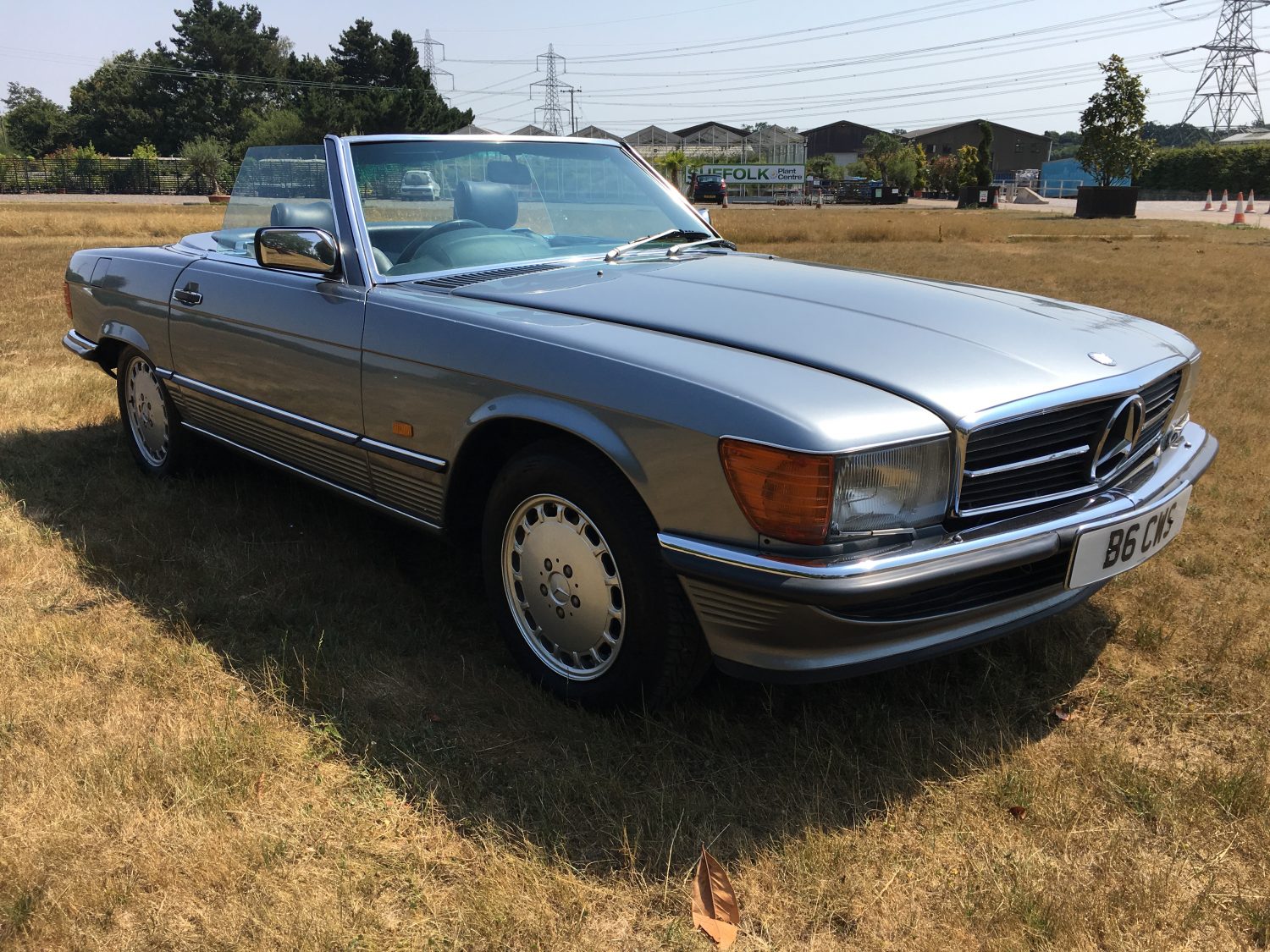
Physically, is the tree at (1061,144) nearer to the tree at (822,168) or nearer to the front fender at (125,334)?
the tree at (822,168)

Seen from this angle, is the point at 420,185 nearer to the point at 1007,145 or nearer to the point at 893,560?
the point at 893,560

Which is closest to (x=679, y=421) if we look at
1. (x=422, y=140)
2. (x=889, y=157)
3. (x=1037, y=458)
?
(x=1037, y=458)

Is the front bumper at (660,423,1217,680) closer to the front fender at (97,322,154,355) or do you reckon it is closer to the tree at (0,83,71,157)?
the front fender at (97,322,154,355)

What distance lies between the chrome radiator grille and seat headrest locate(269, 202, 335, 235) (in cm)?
242

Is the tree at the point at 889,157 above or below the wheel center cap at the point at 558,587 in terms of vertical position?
above

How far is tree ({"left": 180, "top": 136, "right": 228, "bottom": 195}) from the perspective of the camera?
5684cm

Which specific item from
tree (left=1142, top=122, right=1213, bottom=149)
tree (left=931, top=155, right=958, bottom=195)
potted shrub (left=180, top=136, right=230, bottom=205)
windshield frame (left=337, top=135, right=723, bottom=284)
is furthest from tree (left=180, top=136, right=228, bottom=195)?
tree (left=1142, top=122, right=1213, bottom=149)

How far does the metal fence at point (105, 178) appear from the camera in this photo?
56844 mm

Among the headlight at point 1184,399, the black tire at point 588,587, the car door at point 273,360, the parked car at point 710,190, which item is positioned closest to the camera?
the black tire at point 588,587

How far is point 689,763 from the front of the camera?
239 centimetres

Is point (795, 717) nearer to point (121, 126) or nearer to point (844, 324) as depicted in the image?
point (844, 324)

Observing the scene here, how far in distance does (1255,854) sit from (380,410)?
2.44 meters

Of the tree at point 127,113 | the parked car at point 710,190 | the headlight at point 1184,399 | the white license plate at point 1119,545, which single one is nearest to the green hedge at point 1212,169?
the parked car at point 710,190

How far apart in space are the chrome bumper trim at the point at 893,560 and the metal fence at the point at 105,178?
61.7 m
